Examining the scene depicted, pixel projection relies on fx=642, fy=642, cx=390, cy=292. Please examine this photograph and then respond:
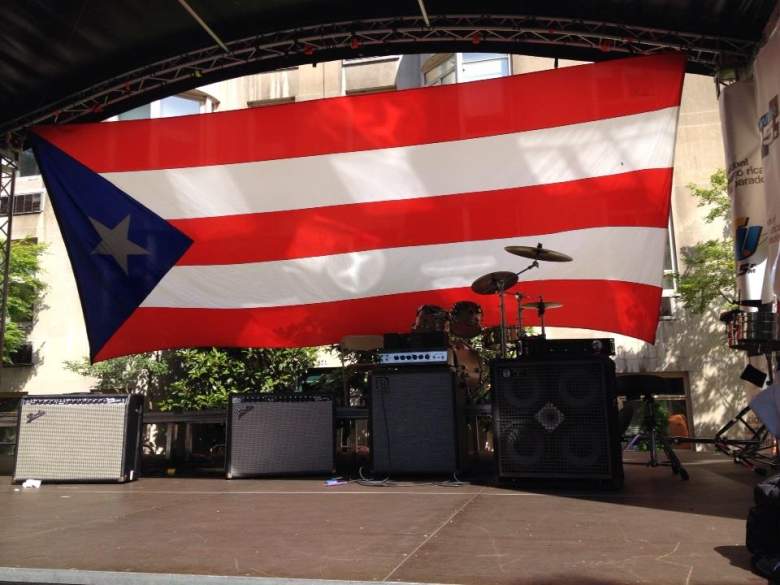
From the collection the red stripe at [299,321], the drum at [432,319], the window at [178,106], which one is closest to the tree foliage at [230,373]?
the red stripe at [299,321]

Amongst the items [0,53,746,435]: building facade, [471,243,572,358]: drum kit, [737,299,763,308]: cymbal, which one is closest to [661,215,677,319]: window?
[0,53,746,435]: building facade

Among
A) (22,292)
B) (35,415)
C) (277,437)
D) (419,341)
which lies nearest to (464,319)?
(419,341)

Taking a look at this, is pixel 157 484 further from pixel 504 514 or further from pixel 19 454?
pixel 504 514

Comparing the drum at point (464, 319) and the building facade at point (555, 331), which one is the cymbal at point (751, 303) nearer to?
the drum at point (464, 319)

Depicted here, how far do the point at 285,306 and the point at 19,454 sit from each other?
2.54m

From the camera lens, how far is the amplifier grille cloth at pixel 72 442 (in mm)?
4941

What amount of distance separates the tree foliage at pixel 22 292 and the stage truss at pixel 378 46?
28.0ft

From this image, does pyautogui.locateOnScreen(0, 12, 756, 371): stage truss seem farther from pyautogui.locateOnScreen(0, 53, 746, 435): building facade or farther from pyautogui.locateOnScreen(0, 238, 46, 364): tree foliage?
pyautogui.locateOnScreen(0, 238, 46, 364): tree foliage

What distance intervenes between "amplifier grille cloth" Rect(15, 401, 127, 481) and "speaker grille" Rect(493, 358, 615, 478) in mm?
2969

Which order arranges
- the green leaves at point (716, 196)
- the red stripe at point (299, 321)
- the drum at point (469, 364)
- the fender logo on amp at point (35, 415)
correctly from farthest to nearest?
the green leaves at point (716, 196), the red stripe at point (299, 321), the drum at point (469, 364), the fender logo on amp at point (35, 415)

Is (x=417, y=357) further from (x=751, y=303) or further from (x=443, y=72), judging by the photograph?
(x=443, y=72)

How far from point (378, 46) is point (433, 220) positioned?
177 centimetres

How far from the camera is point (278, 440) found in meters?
5.00

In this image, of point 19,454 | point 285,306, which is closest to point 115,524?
point 19,454
